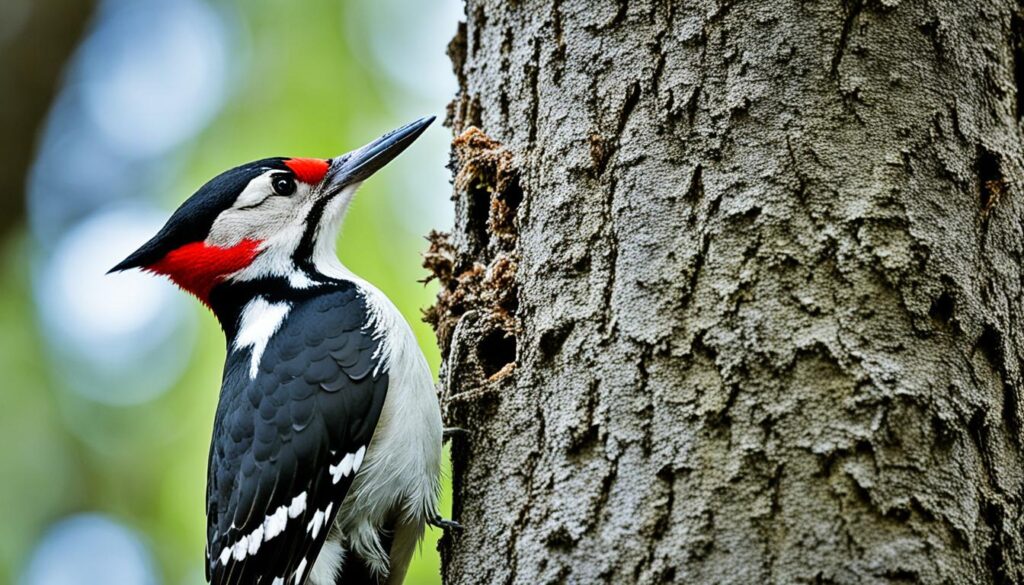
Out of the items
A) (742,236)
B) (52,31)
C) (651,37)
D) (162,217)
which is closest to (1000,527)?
(742,236)

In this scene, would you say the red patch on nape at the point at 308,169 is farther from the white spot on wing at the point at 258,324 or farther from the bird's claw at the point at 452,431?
the bird's claw at the point at 452,431

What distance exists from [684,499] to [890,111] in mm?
872

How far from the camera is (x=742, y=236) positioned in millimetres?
2027

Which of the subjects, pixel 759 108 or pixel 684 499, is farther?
pixel 759 108

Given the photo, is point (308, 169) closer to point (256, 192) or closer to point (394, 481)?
point (256, 192)

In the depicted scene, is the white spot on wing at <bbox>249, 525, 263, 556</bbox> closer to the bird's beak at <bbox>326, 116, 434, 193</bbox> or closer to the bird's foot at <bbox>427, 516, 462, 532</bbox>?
the bird's foot at <bbox>427, 516, 462, 532</bbox>

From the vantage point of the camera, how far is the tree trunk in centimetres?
185

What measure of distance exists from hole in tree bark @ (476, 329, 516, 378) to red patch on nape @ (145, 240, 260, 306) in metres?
1.00

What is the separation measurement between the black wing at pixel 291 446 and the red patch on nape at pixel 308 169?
627 millimetres

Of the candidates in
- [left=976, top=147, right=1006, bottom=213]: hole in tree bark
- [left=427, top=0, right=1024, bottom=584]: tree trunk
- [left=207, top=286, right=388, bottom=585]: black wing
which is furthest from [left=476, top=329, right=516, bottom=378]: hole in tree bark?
[left=976, top=147, right=1006, bottom=213]: hole in tree bark

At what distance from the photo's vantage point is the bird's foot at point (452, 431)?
7.92ft

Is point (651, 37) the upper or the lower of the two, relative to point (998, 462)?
upper

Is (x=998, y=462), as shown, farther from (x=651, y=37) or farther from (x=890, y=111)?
(x=651, y=37)

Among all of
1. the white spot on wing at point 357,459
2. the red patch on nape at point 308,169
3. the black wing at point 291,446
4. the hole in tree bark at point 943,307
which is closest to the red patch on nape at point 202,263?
the red patch on nape at point 308,169
